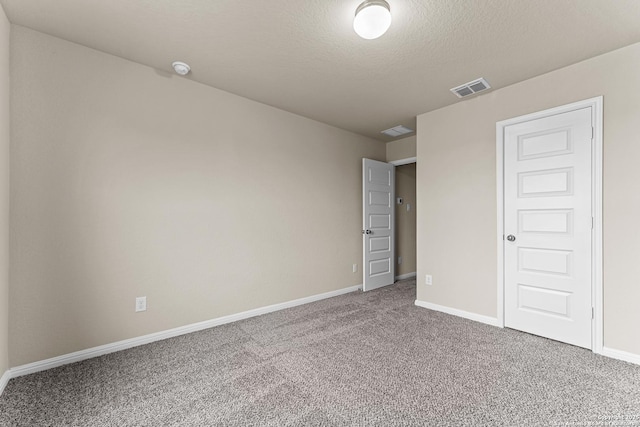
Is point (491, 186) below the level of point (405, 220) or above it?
above

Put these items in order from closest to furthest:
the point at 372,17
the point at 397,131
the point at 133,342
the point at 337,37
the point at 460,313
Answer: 1. the point at 372,17
2. the point at 337,37
3. the point at 133,342
4. the point at 460,313
5. the point at 397,131

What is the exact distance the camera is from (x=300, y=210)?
3.84m

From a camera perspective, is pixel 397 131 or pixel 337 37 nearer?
pixel 337 37

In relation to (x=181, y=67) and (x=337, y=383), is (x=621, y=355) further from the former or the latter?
(x=181, y=67)

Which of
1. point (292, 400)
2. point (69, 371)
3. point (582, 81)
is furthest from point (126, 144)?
point (582, 81)

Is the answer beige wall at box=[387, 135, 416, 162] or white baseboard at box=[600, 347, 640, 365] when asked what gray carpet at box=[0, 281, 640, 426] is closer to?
white baseboard at box=[600, 347, 640, 365]

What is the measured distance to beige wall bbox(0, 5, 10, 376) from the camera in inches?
75.2

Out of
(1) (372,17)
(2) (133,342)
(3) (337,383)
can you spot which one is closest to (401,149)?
(1) (372,17)

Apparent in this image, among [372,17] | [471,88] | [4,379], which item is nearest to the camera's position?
[372,17]

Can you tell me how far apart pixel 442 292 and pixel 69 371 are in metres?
3.61

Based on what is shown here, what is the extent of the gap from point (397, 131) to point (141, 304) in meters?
3.92

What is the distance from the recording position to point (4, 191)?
197 centimetres

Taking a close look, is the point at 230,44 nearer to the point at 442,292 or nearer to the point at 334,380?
the point at 334,380

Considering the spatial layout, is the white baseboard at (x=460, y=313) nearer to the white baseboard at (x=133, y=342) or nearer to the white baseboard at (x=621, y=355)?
the white baseboard at (x=621, y=355)
